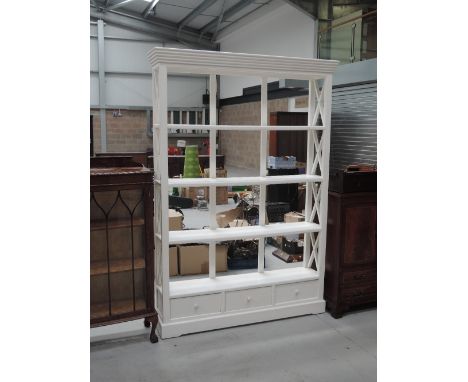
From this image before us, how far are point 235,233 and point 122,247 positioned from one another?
95 centimetres

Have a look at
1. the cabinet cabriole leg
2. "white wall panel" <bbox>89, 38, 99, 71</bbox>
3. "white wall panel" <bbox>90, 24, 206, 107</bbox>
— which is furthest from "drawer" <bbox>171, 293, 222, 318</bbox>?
"white wall panel" <bbox>89, 38, 99, 71</bbox>

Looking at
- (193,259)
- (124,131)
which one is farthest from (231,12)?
(193,259)

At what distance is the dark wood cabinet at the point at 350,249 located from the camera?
3854 mm

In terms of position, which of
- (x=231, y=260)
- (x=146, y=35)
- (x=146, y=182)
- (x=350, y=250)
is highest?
(x=146, y=35)

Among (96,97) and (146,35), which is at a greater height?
(146,35)

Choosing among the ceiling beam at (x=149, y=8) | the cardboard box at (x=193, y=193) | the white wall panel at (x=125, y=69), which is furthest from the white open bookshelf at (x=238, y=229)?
the white wall panel at (x=125, y=69)

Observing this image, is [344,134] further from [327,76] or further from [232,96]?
[232,96]

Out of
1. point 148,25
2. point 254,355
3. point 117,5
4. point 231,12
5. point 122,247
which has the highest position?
point 117,5

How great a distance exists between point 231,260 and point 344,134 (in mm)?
2331

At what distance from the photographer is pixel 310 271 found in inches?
161

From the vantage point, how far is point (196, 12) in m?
12.4

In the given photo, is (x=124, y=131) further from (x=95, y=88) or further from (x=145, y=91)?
(x=95, y=88)

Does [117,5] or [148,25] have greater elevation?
[117,5]

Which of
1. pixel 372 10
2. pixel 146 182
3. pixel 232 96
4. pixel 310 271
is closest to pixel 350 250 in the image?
pixel 310 271
